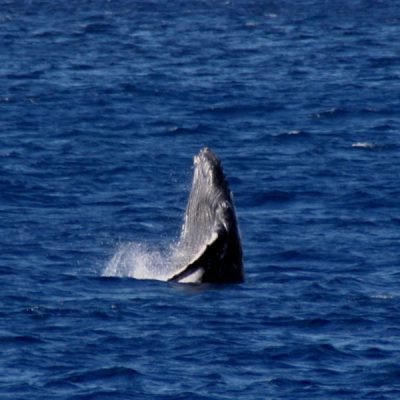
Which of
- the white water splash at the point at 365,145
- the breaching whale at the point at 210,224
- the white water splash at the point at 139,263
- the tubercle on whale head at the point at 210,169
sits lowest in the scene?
the white water splash at the point at 365,145

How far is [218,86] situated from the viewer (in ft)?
293

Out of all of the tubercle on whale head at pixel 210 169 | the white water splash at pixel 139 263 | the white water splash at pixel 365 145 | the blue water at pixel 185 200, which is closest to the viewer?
the blue water at pixel 185 200

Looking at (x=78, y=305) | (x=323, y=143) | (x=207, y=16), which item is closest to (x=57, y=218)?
(x=78, y=305)

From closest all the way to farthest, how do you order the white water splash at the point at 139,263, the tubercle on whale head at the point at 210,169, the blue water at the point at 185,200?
the blue water at the point at 185,200 → the tubercle on whale head at the point at 210,169 → the white water splash at the point at 139,263

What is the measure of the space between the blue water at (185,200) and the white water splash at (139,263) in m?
0.22

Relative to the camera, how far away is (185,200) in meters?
61.0

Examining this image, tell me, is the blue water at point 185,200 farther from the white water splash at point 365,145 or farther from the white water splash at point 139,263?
the white water splash at point 139,263

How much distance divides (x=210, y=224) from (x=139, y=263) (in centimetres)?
672

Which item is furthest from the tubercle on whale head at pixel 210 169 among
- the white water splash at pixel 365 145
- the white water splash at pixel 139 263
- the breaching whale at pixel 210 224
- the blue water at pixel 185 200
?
the white water splash at pixel 365 145

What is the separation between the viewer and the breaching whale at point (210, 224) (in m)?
43.1

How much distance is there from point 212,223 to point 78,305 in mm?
3978

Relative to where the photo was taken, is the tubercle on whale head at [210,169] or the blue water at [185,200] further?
the tubercle on whale head at [210,169]

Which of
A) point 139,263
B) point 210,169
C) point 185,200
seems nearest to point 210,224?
point 210,169

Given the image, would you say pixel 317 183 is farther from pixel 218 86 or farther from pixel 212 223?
pixel 218 86
